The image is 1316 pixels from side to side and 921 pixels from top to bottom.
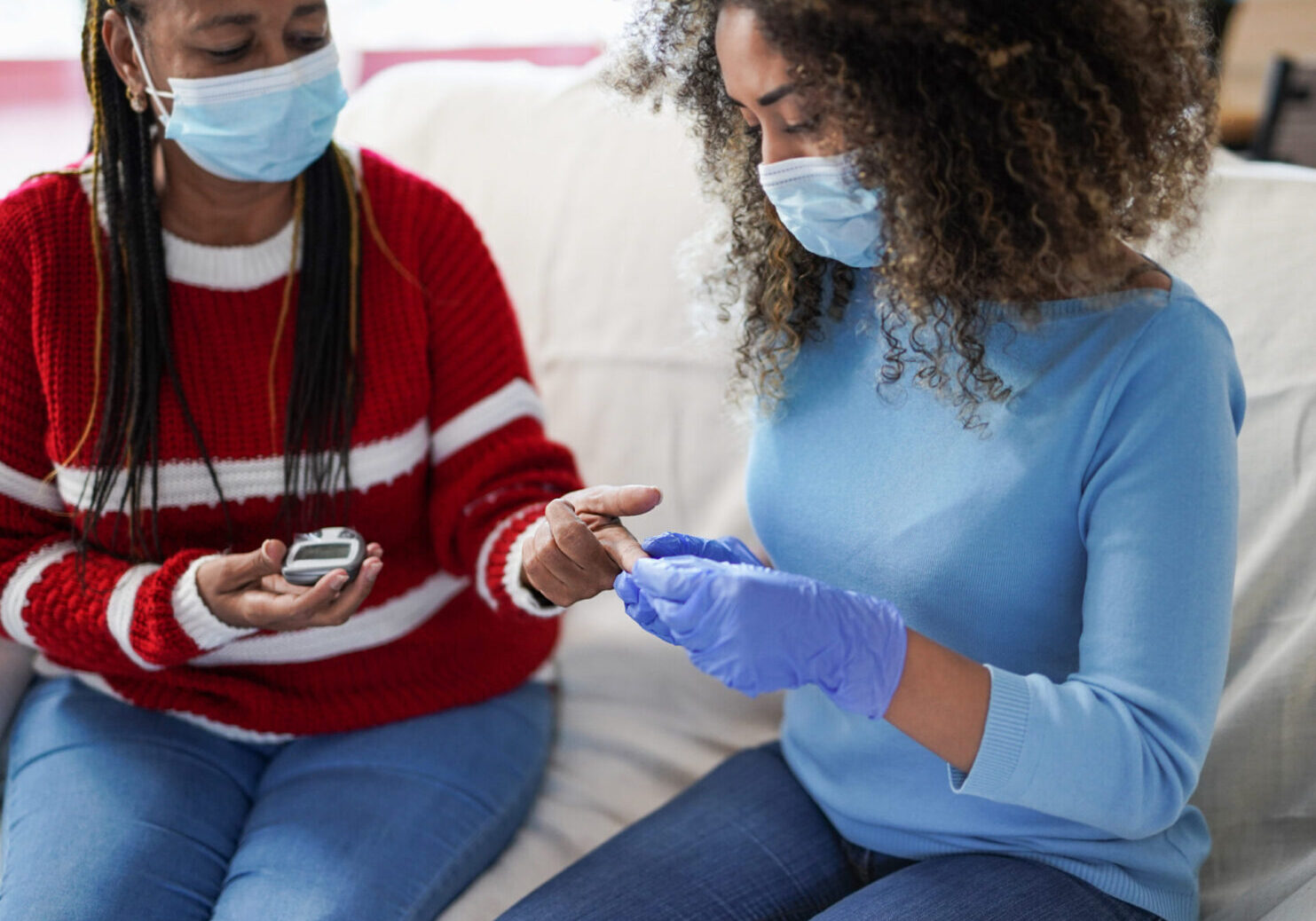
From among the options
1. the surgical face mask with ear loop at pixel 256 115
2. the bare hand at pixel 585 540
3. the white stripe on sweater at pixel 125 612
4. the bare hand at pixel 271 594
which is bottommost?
the white stripe on sweater at pixel 125 612

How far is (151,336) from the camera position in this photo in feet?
3.52

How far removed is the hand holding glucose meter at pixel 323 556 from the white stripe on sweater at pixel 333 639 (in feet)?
0.44

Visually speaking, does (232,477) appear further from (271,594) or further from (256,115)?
(256,115)

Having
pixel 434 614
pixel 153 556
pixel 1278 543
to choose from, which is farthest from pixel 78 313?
pixel 1278 543

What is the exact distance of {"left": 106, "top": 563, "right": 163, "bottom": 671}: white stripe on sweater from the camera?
103cm

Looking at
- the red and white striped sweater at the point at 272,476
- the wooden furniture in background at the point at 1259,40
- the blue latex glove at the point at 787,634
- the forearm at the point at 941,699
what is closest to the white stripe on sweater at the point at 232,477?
the red and white striped sweater at the point at 272,476

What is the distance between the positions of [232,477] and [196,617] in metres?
0.15

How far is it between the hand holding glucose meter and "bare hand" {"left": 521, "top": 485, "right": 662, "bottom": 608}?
0.16 meters

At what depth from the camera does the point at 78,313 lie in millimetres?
1062

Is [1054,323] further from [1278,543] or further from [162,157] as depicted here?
[162,157]

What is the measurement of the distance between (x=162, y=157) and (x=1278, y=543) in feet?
3.69

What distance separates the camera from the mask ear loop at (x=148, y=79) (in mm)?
1008

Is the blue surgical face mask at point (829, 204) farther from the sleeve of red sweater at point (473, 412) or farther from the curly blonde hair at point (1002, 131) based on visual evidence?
the sleeve of red sweater at point (473, 412)

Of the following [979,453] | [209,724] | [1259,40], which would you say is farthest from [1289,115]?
[209,724]
